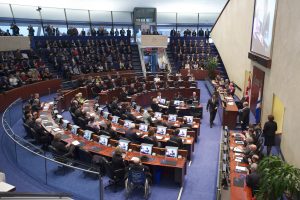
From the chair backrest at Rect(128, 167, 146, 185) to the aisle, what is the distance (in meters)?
1.36

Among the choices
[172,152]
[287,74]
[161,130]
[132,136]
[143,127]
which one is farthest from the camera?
[143,127]

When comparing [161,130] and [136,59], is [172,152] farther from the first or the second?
[136,59]

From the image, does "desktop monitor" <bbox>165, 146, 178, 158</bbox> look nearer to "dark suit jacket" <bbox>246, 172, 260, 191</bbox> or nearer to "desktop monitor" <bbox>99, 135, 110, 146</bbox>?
"desktop monitor" <bbox>99, 135, 110, 146</bbox>

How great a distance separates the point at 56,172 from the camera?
8219mm

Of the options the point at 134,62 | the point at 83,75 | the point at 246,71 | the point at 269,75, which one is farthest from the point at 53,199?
the point at 134,62

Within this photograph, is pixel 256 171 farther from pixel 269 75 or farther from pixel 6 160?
pixel 6 160

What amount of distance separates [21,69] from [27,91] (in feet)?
7.89

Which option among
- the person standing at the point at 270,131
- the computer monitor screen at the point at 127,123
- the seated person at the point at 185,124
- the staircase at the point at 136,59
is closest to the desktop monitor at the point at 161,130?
the seated person at the point at 185,124

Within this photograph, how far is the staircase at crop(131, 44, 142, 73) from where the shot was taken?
90.0 ft

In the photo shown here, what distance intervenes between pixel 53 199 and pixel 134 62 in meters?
23.6

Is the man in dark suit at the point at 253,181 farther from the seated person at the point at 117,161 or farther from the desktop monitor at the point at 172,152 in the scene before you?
the seated person at the point at 117,161

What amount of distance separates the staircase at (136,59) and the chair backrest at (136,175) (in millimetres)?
18971

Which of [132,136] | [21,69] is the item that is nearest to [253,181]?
[132,136]

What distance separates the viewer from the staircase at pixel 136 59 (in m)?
27.4
